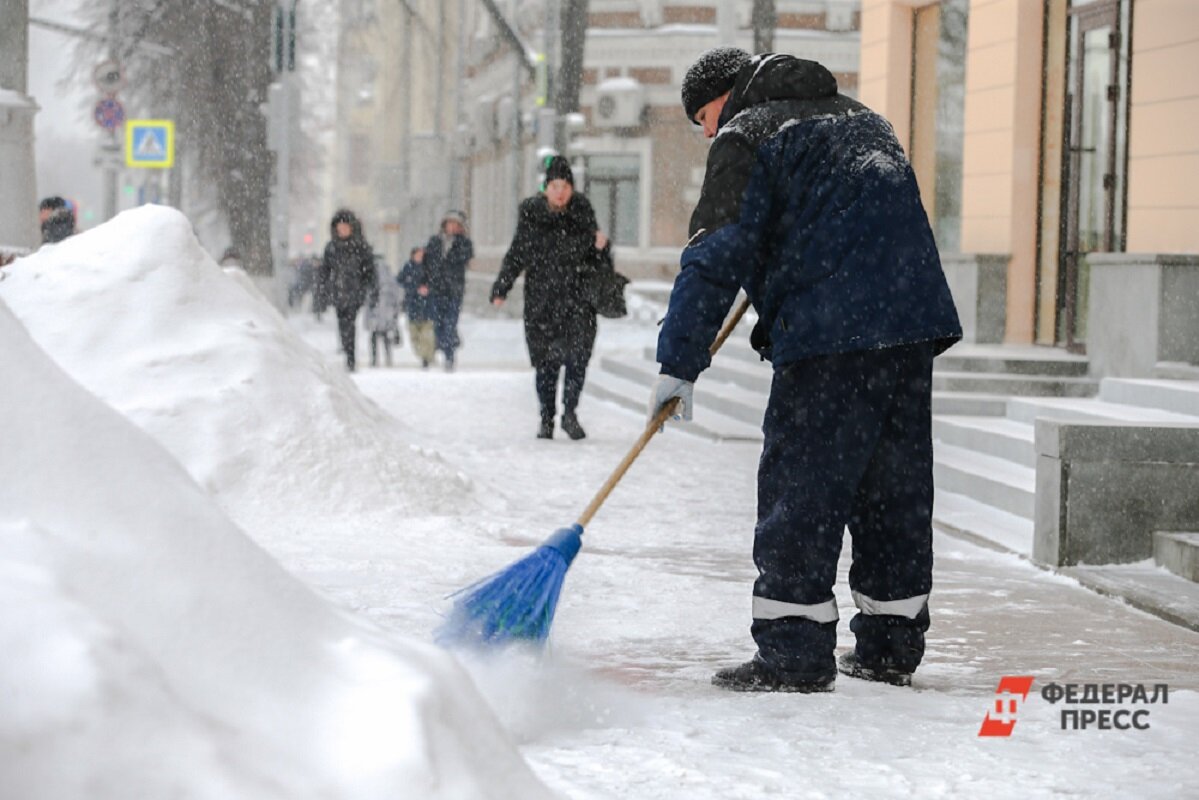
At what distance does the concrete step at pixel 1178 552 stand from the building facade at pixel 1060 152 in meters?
4.01

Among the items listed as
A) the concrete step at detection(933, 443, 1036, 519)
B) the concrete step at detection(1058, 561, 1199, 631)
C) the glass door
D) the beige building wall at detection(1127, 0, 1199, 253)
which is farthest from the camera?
the glass door

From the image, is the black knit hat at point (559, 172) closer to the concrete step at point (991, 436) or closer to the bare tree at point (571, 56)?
the concrete step at point (991, 436)

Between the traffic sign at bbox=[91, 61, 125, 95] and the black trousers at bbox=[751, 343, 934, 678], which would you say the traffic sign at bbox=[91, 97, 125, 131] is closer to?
the traffic sign at bbox=[91, 61, 125, 95]

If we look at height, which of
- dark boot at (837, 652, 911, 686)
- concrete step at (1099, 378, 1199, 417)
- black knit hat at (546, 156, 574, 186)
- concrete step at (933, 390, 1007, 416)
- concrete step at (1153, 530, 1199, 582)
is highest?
black knit hat at (546, 156, 574, 186)

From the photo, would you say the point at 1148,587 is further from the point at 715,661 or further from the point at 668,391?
the point at 668,391

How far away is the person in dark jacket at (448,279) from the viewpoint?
65.2 ft

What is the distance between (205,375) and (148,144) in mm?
15093

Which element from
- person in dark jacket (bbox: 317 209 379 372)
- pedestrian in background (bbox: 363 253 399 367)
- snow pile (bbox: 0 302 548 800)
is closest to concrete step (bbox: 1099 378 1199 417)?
snow pile (bbox: 0 302 548 800)

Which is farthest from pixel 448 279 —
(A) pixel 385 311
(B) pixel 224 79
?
(B) pixel 224 79

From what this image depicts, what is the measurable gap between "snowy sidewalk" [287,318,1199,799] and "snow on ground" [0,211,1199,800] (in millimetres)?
11

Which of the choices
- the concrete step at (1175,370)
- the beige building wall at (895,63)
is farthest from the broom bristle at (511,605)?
the beige building wall at (895,63)

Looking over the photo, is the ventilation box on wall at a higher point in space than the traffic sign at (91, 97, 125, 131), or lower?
higher

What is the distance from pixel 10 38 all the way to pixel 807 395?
8621mm

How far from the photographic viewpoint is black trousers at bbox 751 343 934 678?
4492 mm
